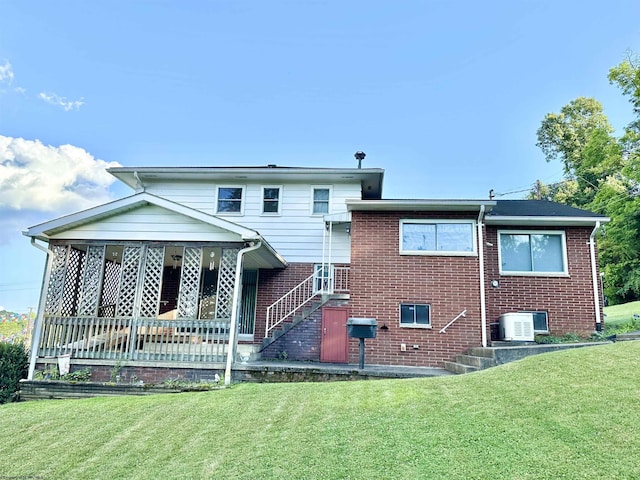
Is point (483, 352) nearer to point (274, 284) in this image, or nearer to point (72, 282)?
point (274, 284)

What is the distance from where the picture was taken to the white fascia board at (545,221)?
10.7 meters

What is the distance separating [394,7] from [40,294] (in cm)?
1449

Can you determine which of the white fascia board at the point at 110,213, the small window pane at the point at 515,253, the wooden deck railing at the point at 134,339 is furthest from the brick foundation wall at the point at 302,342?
the small window pane at the point at 515,253

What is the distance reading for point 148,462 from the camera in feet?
14.3

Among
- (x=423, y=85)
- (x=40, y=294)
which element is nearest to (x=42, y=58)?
(x=40, y=294)

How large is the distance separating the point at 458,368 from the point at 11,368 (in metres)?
9.70

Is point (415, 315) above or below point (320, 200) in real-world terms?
below

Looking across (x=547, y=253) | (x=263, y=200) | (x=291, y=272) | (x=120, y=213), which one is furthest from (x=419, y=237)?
(x=120, y=213)

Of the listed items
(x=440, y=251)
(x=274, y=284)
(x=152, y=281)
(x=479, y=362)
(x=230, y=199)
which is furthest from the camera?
(x=230, y=199)

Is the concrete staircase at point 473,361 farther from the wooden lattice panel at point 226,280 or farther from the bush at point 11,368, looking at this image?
the bush at point 11,368

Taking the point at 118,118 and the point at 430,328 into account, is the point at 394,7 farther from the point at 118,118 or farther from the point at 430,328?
the point at 118,118

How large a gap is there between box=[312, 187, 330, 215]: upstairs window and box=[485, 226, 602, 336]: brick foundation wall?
199 inches

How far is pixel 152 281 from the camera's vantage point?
29.7ft

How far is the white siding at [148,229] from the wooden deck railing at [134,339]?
6.19ft
